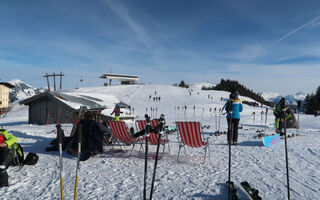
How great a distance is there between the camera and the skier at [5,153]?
3.86m

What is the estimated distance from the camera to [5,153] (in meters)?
4.12

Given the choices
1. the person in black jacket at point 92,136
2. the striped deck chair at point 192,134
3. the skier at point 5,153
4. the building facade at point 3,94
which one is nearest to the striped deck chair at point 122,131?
the person in black jacket at point 92,136

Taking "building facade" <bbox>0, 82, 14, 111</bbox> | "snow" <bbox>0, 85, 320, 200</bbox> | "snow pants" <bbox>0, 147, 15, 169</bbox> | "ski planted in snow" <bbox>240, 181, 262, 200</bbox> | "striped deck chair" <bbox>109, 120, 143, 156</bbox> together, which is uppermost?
"building facade" <bbox>0, 82, 14, 111</bbox>

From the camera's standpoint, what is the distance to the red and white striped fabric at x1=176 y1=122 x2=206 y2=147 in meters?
5.53

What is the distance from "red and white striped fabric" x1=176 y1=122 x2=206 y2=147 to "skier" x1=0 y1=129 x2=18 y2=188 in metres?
3.85

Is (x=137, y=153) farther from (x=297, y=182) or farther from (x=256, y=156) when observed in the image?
(x=297, y=182)

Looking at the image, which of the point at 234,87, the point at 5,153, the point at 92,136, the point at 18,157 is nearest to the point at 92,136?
the point at 92,136

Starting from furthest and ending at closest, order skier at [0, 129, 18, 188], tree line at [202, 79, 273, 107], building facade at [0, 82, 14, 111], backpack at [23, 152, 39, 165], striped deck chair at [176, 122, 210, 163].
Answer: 1. tree line at [202, 79, 273, 107]
2. building facade at [0, 82, 14, 111]
3. striped deck chair at [176, 122, 210, 163]
4. backpack at [23, 152, 39, 165]
5. skier at [0, 129, 18, 188]

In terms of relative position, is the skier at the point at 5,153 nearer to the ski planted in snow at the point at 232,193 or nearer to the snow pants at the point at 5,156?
the snow pants at the point at 5,156

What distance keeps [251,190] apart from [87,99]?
18.4 m

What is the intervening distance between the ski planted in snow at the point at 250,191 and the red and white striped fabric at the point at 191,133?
1886mm

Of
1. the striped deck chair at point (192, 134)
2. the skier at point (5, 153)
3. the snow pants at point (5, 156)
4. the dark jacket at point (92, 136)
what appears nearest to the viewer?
the skier at point (5, 153)

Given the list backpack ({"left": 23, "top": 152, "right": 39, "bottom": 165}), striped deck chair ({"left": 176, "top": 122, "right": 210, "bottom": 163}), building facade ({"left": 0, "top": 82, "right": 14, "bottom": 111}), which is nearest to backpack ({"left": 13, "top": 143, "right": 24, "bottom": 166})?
backpack ({"left": 23, "top": 152, "right": 39, "bottom": 165})

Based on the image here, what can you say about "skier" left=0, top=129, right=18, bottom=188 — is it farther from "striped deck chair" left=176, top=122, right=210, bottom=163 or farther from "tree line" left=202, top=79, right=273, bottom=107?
"tree line" left=202, top=79, right=273, bottom=107
